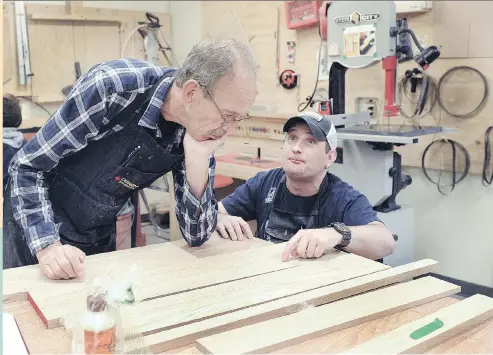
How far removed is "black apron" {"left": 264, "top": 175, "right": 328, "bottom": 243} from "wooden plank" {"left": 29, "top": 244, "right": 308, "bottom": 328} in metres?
0.36

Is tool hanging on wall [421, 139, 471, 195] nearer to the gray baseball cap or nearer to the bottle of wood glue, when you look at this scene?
the gray baseball cap

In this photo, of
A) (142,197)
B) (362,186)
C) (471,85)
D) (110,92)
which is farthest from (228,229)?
(142,197)

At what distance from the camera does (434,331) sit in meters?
1.05

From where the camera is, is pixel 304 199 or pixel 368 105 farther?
pixel 368 105

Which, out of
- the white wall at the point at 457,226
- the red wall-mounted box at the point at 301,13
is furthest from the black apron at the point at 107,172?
the red wall-mounted box at the point at 301,13

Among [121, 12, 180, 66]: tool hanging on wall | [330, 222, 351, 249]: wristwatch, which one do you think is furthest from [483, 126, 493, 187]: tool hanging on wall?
[121, 12, 180, 66]: tool hanging on wall

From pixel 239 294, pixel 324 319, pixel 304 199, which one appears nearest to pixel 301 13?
pixel 304 199

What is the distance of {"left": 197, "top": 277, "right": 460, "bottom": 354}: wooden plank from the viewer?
0.99 meters

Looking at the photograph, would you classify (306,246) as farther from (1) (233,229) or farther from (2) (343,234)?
(1) (233,229)

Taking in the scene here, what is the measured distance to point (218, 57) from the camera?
4.64ft

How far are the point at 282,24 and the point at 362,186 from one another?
71.5 inches

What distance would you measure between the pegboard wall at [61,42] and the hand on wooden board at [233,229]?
9.83ft

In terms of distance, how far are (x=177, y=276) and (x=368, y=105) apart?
2.69 meters

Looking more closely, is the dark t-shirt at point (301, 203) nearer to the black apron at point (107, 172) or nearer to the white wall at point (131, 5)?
the black apron at point (107, 172)
